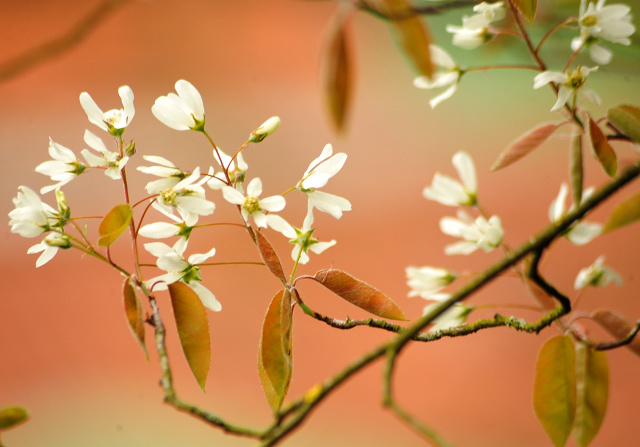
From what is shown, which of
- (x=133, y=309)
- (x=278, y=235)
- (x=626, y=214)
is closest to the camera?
(x=626, y=214)

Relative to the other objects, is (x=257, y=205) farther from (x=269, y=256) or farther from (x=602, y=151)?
(x=602, y=151)

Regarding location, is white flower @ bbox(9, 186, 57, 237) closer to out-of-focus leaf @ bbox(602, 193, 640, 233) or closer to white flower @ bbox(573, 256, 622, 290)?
out-of-focus leaf @ bbox(602, 193, 640, 233)

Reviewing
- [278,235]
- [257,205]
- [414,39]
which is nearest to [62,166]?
[257,205]

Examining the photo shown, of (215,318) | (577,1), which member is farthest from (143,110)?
(577,1)

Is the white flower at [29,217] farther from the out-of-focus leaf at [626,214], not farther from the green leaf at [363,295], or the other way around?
the out-of-focus leaf at [626,214]

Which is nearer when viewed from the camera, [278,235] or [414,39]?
[414,39]

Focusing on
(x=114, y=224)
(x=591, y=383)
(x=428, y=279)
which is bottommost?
(x=591, y=383)
